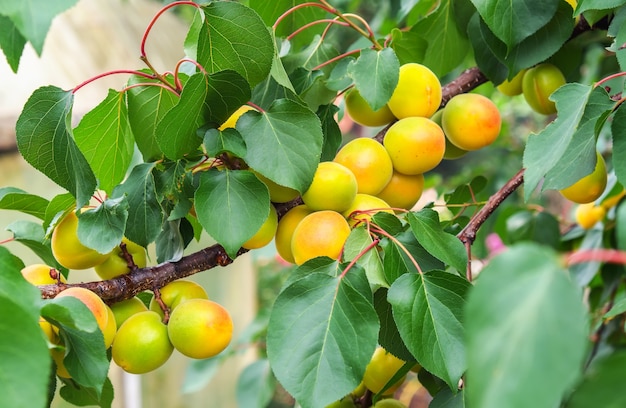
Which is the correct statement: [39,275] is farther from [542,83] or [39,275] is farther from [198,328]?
[542,83]

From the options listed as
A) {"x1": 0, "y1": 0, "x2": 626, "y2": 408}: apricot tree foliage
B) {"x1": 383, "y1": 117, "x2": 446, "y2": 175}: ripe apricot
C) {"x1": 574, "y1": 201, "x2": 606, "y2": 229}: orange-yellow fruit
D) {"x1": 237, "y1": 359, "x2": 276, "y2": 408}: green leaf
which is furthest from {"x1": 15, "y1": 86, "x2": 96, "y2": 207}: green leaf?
{"x1": 237, "y1": 359, "x2": 276, "y2": 408}: green leaf

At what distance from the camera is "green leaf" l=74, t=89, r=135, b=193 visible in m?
0.48

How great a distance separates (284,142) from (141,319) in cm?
14

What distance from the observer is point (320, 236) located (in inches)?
17.1

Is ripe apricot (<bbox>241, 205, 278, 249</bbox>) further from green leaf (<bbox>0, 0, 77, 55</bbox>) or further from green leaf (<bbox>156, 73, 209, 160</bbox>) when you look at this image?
green leaf (<bbox>0, 0, 77, 55</bbox>)

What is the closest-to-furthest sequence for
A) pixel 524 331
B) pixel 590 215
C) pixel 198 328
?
pixel 524 331 → pixel 198 328 → pixel 590 215

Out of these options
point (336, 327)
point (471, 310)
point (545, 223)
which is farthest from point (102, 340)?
point (545, 223)

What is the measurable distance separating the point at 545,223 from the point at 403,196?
0.36 metres

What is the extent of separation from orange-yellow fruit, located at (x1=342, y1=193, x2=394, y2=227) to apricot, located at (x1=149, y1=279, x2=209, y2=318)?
0.11 meters

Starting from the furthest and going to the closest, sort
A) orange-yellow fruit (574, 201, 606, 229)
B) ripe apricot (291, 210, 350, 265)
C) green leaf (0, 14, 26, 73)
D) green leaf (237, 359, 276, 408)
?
green leaf (237, 359, 276, 408)
orange-yellow fruit (574, 201, 606, 229)
ripe apricot (291, 210, 350, 265)
green leaf (0, 14, 26, 73)

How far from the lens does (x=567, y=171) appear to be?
436 millimetres

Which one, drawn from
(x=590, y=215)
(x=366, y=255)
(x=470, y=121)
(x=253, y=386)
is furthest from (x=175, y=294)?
(x=253, y=386)

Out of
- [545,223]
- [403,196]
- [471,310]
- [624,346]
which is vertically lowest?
[624,346]

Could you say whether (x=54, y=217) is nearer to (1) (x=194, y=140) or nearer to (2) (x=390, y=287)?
(1) (x=194, y=140)
